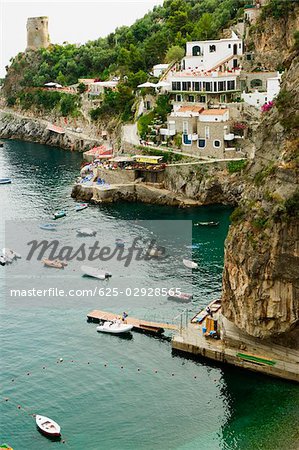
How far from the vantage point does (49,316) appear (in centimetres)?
6119

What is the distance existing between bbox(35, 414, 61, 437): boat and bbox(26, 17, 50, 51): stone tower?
152m

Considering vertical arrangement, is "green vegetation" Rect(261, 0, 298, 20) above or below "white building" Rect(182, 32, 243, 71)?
above

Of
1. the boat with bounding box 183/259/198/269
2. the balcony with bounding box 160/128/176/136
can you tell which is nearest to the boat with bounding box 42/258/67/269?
the boat with bounding box 183/259/198/269

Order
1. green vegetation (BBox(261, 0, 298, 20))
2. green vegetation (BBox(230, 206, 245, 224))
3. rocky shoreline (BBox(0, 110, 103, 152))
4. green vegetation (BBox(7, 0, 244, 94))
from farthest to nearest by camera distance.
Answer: rocky shoreline (BBox(0, 110, 103, 152)) → green vegetation (BBox(7, 0, 244, 94)) → green vegetation (BBox(261, 0, 298, 20)) → green vegetation (BBox(230, 206, 245, 224))

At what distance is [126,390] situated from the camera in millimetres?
48625

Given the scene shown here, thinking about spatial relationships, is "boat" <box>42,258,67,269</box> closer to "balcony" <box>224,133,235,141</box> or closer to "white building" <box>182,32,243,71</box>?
"balcony" <box>224,133,235,141</box>

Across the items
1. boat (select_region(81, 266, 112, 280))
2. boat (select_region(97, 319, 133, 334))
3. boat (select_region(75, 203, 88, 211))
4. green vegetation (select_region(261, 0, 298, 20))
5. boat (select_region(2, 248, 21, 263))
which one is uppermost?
green vegetation (select_region(261, 0, 298, 20))

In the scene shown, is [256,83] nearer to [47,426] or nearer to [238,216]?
[238,216]

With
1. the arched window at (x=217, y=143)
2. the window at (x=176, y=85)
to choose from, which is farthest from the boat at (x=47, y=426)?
the window at (x=176, y=85)

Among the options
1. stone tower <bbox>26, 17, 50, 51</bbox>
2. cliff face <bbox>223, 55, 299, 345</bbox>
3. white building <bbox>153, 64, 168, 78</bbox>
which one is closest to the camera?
cliff face <bbox>223, 55, 299, 345</bbox>

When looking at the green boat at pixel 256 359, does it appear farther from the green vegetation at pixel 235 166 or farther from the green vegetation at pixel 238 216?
the green vegetation at pixel 235 166

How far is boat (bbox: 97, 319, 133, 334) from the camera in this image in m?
56.9

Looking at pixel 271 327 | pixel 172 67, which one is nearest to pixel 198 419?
pixel 271 327

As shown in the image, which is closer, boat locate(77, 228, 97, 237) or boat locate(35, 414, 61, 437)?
boat locate(35, 414, 61, 437)
